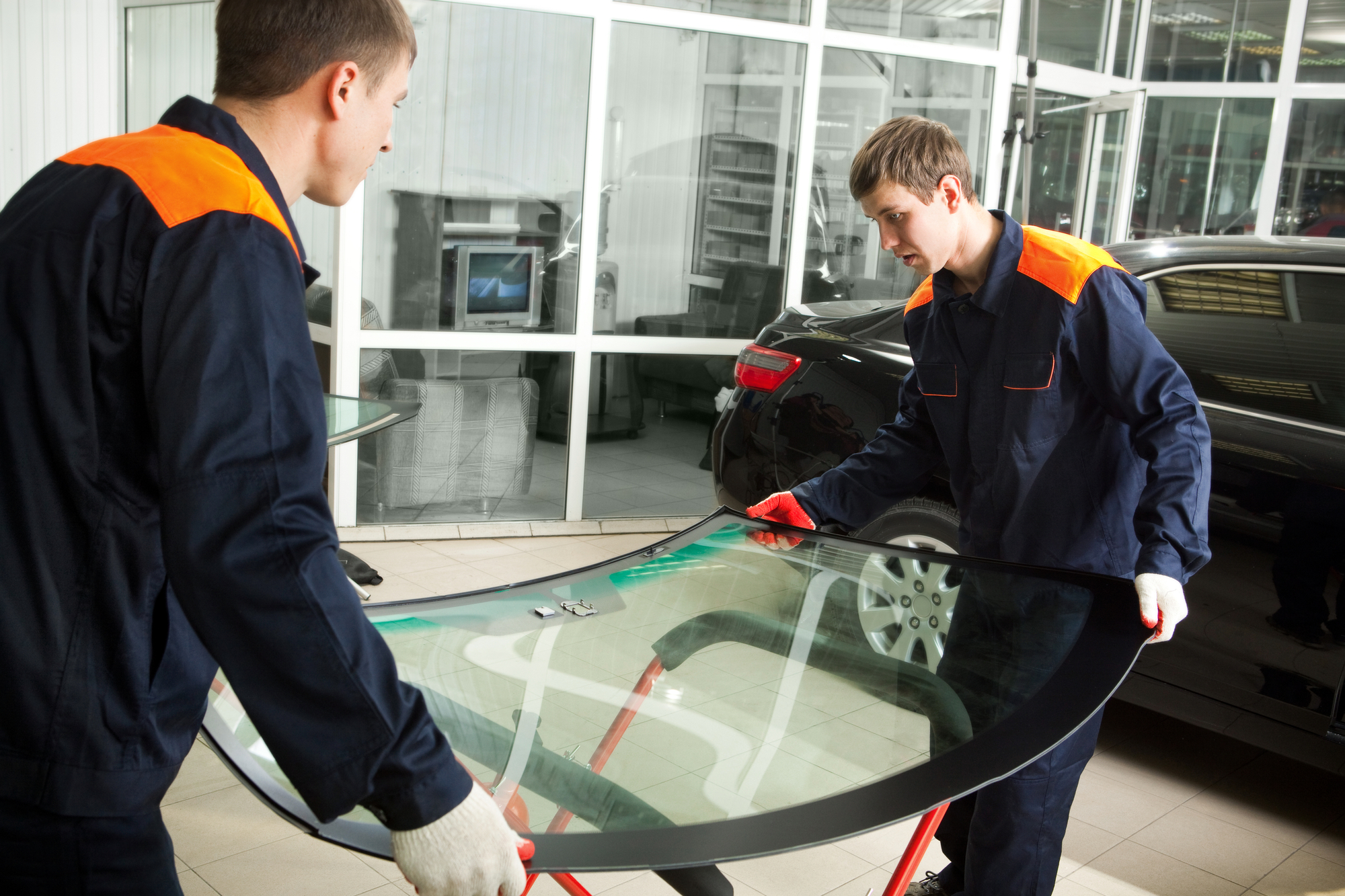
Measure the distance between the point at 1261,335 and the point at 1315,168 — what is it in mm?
7861

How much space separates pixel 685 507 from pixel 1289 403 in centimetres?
346

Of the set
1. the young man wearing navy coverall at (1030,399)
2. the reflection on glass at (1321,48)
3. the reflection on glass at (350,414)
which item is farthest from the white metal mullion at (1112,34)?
the young man wearing navy coverall at (1030,399)

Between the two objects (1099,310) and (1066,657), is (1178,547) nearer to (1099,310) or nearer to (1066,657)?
(1066,657)

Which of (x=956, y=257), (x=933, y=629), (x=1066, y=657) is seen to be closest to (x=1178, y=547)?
(x=1066, y=657)

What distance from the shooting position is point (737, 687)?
1.81 meters

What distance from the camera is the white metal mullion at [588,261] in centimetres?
531

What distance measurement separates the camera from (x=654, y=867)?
4.07ft

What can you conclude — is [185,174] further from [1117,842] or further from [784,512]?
[1117,842]

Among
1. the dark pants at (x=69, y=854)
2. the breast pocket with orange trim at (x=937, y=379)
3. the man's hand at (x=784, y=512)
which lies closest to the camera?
the dark pants at (x=69, y=854)

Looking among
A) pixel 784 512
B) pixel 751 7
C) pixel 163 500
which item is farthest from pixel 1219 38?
pixel 163 500

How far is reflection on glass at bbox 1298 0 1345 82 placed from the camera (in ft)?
30.8

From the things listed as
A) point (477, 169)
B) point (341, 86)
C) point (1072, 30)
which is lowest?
point (341, 86)

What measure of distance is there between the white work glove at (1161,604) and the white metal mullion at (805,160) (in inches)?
158

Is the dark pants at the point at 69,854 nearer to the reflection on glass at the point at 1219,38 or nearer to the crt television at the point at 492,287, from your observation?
the crt television at the point at 492,287
